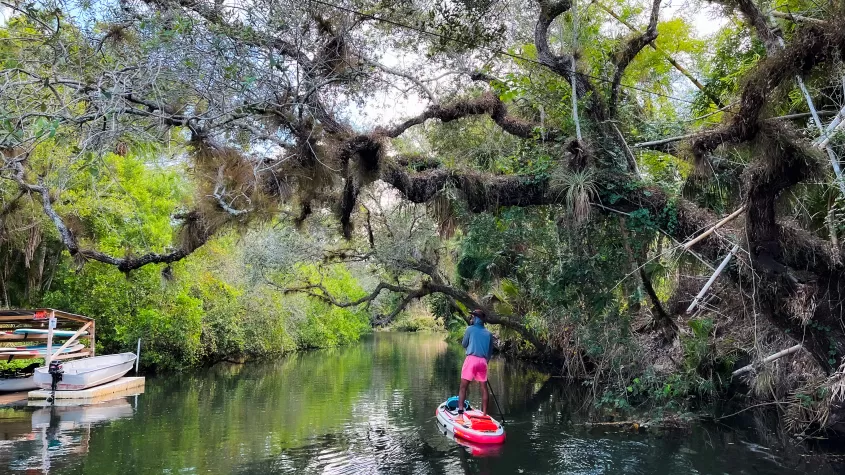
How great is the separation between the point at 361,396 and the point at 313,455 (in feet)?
22.3

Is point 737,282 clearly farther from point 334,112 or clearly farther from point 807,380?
point 334,112

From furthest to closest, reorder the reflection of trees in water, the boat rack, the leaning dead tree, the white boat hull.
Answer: the boat rack < the white boat hull < the reflection of trees in water < the leaning dead tree

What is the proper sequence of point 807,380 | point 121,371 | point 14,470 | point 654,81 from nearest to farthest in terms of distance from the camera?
point 14,470
point 807,380
point 654,81
point 121,371

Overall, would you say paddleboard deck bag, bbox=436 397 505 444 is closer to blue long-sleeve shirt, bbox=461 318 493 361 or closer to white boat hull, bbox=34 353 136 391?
blue long-sleeve shirt, bbox=461 318 493 361

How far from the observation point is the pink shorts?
1055cm

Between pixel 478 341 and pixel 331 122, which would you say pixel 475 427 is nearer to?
pixel 478 341

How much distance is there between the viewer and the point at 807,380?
9.56 m

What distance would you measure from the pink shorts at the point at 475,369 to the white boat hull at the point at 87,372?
979 centimetres

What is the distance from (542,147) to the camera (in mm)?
10578

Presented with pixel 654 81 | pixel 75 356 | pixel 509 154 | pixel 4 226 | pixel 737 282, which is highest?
pixel 654 81

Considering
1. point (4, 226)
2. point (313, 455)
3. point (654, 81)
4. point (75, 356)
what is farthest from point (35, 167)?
point (654, 81)

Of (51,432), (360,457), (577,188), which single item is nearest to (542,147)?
(577,188)

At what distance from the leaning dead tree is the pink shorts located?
2578 mm

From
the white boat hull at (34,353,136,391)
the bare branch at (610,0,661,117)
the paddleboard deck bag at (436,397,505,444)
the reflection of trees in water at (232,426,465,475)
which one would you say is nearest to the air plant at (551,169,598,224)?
the bare branch at (610,0,661,117)
